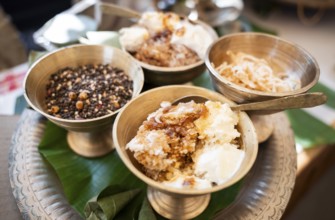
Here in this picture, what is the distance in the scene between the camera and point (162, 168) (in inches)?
36.9

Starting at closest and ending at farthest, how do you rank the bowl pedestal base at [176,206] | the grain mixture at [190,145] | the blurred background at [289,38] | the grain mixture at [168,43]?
the grain mixture at [190,145] → the bowl pedestal base at [176,206] → the grain mixture at [168,43] → the blurred background at [289,38]

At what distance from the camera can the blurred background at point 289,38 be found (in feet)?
5.97

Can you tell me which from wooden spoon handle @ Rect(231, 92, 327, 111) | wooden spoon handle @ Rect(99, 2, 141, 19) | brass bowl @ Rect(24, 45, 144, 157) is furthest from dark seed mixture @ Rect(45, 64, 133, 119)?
wooden spoon handle @ Rect(231, 92, 327, 111)

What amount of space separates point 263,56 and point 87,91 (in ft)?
2.89

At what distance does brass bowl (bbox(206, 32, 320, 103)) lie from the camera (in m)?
1.14

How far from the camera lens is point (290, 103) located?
1.01m

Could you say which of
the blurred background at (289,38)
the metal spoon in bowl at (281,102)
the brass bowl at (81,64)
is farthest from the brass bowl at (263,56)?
the blurred background at (289,38)

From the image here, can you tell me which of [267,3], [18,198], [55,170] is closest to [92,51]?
[55,170]

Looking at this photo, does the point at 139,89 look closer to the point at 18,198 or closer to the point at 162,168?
the point at 162,168

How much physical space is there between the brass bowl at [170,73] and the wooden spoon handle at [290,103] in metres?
0.35

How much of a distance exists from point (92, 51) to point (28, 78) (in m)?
0.33

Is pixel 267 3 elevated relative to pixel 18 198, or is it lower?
elevated

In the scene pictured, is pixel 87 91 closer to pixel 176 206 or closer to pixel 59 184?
pixel 59 184

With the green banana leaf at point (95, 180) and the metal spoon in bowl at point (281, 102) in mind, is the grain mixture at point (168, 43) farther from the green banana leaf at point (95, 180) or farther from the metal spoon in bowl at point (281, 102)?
the green banana leaf at point (95, 180)
